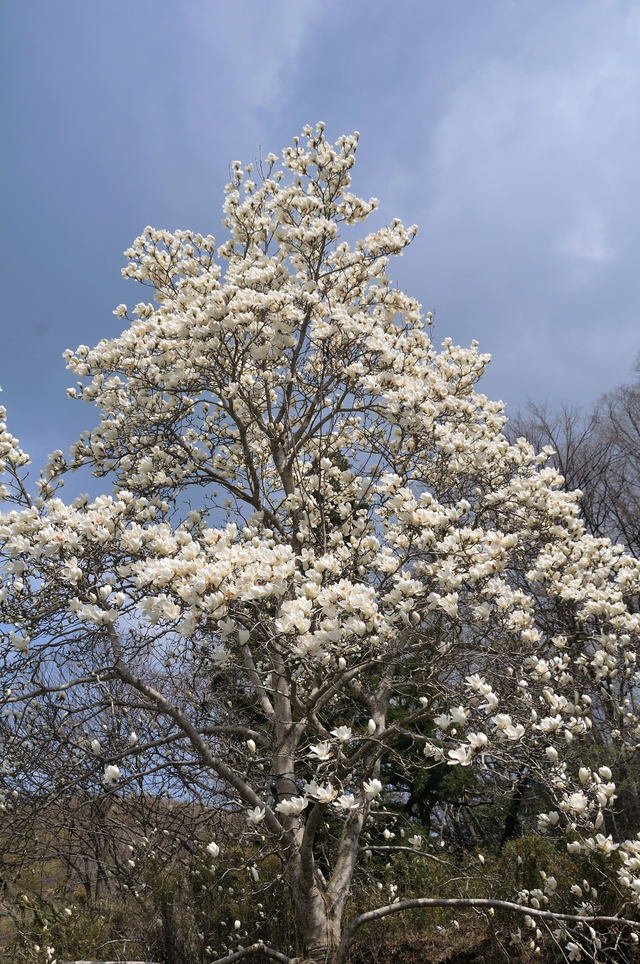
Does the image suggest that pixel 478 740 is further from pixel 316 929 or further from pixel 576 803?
pixel 316 929

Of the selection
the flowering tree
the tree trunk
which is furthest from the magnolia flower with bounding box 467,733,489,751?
the tree trunk

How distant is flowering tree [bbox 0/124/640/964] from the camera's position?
3613 mm

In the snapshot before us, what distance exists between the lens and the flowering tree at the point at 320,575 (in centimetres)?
361

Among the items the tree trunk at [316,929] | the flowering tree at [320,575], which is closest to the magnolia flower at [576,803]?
the flowering tree at [320,575]

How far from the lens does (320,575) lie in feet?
12.0

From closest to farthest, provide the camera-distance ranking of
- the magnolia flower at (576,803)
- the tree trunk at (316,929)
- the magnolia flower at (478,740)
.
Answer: the magnolia flower at (478,740) → the magnolia flower at (576,803) → the tree trunk at (316,929)

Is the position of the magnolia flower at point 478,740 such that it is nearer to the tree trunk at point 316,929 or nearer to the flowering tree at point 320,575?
the flowering tree at point 320,575

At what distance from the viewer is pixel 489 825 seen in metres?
11.1

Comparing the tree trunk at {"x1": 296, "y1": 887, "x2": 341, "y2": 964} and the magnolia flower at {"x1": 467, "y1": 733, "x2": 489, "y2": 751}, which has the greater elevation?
the magnolia flower at {"x1": 467, "y1": 733, "x2": 489, "y2": 751}

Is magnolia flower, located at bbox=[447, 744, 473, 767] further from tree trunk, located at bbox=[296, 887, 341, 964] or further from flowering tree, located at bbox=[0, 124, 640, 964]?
tree trunk, located at bbox=[296, 887, 341, 964]

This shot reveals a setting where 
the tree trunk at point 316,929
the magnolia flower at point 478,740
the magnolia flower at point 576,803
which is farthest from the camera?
the tree trunk at point 316,929

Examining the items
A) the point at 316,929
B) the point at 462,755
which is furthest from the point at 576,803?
the point at 316,929

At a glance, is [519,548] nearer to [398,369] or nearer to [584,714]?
[584,714]

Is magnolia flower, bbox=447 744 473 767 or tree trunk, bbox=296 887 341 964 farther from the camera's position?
tree trunk, bbox=296 887 341 964
